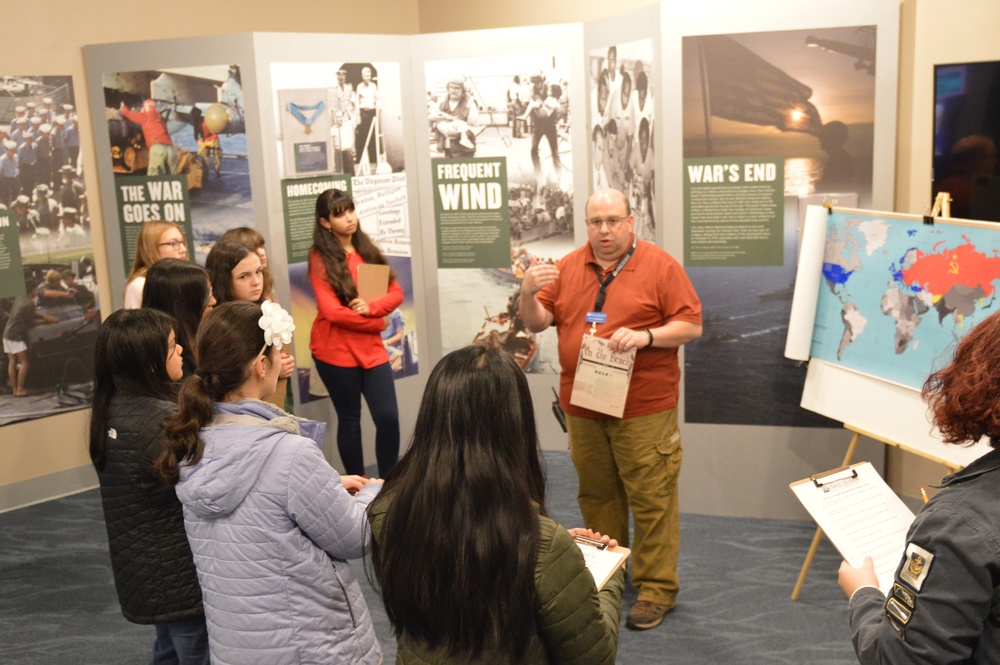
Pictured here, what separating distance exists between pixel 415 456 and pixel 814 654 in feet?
7.97

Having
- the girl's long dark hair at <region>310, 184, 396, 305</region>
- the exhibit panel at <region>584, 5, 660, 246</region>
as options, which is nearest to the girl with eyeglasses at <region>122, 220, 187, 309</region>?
the girl's long dark hair at <region>310, 184, 396, 305</region>

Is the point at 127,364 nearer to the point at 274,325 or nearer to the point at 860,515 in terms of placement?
the point at 274,325

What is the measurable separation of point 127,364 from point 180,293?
72 centimetres

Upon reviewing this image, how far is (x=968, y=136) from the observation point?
13.6 ft

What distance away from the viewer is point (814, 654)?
3.55m

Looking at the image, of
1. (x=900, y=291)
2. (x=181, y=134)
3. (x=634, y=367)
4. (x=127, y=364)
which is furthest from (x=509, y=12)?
(x=127, y=364)

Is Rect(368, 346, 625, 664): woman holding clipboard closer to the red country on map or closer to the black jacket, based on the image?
the black jacket

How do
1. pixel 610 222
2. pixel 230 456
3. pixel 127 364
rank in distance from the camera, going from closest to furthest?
1. pixel 230 456
2. pixel 127 364
3. pixel 610 222

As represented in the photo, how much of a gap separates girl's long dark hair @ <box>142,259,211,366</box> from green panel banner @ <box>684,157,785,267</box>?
7.83 ft

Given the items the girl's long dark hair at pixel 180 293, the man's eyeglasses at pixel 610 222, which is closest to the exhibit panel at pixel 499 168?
the man's eyeglasses at pixel 610 222

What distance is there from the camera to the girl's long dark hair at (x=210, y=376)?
2193 mm

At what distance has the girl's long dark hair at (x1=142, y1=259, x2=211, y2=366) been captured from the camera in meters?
3.25

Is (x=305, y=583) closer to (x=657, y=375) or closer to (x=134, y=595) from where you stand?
(x=134, y=595)

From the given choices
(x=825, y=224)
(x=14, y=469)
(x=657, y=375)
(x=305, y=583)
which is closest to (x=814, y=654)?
(x=657, y=375)
